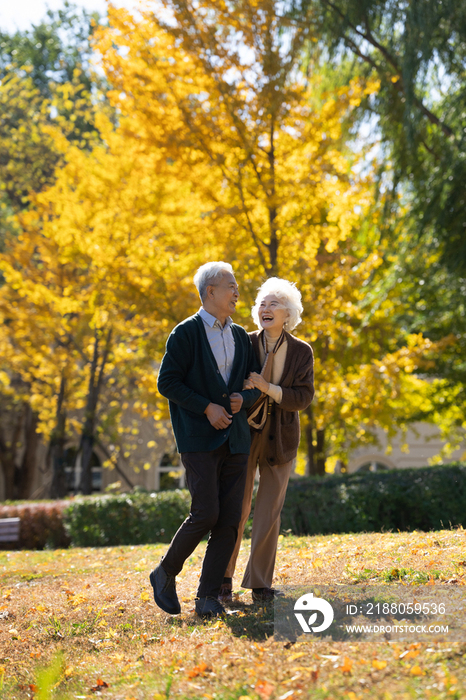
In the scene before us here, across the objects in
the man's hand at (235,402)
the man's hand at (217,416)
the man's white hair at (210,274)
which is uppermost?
the man's white hair at (210,274)

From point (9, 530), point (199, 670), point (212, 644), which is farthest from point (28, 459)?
point (199, 670)

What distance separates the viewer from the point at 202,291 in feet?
13.4

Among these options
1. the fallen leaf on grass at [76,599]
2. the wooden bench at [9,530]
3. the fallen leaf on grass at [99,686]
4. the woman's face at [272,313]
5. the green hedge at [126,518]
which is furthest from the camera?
the wooden bench at [9,530]

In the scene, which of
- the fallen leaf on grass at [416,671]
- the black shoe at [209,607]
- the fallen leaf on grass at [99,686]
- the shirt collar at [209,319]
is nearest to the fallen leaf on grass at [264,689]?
the fallen leaf on grass at [416,671]

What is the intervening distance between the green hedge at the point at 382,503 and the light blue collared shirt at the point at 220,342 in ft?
14.5

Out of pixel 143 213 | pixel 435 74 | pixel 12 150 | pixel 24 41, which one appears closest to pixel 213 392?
pixel 435 74

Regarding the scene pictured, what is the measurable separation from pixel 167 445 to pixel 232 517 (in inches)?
609

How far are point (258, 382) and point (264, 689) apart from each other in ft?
6.01

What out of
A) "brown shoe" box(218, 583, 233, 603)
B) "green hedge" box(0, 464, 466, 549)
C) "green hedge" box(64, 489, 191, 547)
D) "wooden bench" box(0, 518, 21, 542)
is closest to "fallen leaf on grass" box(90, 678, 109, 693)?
"brown shoe" box(218, 583, 233, 603)

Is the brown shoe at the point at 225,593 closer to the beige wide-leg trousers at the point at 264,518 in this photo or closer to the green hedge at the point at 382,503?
the beige wide-leg trousers at the point at 264,518

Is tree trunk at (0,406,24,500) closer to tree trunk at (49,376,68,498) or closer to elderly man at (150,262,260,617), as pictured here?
tree trunk at (49,376,68,498)

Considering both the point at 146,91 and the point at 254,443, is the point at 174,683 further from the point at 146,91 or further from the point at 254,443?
the point at 146,91

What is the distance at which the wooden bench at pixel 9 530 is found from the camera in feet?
36.1

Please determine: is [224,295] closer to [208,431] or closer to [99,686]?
[208,431]
